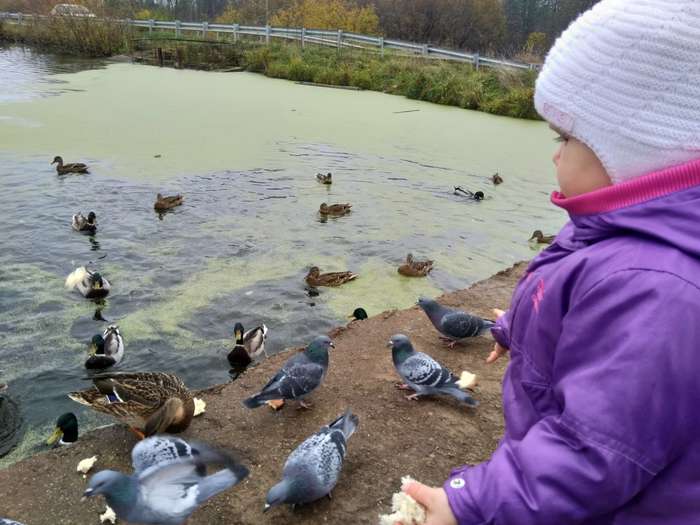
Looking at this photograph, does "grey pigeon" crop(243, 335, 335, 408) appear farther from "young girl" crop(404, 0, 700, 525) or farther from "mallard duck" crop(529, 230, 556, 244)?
"mallard duck" crop(529, 230, 556, 244)

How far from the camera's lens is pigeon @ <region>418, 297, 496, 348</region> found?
16.5 feet

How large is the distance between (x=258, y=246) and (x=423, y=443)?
538cm

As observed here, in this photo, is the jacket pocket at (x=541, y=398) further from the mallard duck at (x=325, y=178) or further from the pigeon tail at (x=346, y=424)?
the mallard duck at (x=325, y=178)

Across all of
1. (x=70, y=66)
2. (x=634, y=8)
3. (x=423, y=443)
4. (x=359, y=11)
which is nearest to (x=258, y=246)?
(x=423, y=443)

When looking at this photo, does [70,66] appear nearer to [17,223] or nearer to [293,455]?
[17,223]

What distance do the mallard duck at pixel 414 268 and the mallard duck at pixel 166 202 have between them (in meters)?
4.16

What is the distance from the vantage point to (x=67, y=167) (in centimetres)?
1088

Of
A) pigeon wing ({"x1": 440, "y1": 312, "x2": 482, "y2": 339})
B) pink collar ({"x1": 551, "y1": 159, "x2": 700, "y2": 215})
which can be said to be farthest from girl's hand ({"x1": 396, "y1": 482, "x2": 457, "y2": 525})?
pigeon wing ({"x1": 440, "y1": 312, "x2": 482, "y2": 339})

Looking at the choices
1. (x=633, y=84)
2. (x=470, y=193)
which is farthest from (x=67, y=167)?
(x=633, y=84)

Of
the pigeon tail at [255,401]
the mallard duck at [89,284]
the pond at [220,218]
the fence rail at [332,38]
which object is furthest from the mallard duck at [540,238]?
the fence rail at [332,38]

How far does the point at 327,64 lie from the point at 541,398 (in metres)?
27.0

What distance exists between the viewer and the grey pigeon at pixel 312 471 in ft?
9.70

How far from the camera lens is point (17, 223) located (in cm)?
866

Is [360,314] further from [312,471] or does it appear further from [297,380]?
[312,471]
